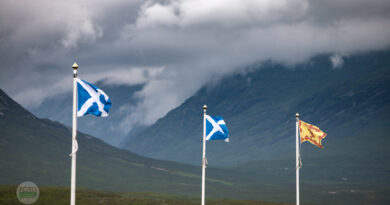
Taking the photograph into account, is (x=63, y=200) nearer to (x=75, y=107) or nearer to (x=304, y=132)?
(x=304, y=132)

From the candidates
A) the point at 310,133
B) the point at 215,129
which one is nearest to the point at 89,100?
the point at 215,129

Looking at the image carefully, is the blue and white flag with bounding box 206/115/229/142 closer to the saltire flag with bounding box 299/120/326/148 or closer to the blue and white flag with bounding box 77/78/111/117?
the saltire flag with bounding box 299/120/326/148

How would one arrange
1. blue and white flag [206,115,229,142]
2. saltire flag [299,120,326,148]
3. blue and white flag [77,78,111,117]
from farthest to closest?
saltire flag [299,120,326,148] → blue and white flag [206,115,229,142] → blue and white flag [77,78,111,117]

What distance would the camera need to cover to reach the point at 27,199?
111188mm

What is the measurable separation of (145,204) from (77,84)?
10205 centimetres

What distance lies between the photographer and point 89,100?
168 ft

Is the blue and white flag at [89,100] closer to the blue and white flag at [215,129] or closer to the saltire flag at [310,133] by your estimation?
the blue and white flag at [215,129]

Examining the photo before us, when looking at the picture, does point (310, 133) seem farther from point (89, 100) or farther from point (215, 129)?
point (89, 100)

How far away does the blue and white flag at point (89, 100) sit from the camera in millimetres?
50781

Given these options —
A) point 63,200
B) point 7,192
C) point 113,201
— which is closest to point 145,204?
point 113,201

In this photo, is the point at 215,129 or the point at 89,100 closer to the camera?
the point at 89,100

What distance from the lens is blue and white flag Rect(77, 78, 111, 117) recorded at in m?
50.8

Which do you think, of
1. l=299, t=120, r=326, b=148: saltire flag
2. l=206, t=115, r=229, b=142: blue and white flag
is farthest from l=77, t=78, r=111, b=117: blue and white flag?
l=299, t=120, r=326, b=148: saltire flag

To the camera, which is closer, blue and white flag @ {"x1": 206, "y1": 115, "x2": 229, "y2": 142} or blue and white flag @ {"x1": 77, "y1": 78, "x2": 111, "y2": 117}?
blue and white flag @ {"x1": 77, "y1": 78, "x2": 111, "y2": 117}
